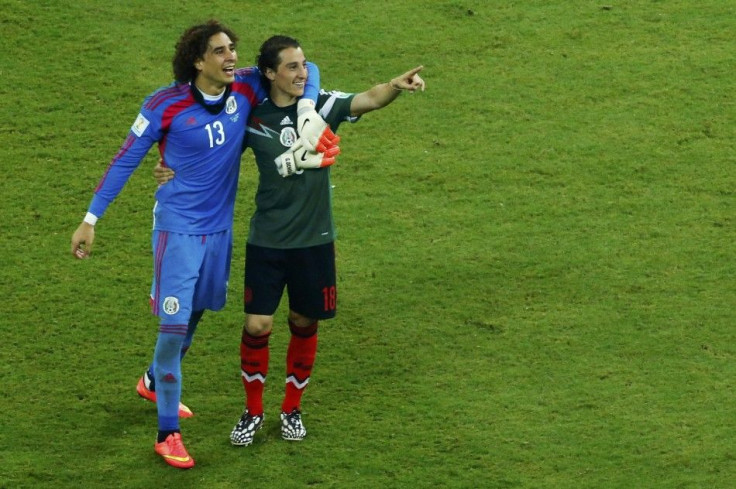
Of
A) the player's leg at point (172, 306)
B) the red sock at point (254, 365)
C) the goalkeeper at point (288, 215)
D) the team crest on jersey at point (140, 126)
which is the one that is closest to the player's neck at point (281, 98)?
the goalkeeper at point (288, 215)

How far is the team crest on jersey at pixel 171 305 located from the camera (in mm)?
6996

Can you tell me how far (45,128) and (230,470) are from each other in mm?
3933

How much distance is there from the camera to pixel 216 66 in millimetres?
6852

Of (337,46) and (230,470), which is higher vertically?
(337,46)

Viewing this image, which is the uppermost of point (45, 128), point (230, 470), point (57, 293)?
point (45, 128)

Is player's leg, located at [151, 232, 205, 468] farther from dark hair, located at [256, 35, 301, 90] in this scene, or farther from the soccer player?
dark hair, located at [256, 35, 301, 90]

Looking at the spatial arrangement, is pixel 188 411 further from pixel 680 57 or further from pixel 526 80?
pixel 680 57

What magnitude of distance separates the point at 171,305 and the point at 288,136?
39.4 inches

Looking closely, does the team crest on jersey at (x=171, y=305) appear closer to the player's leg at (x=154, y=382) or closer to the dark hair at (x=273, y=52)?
the player's leg at (x=154, y=382)

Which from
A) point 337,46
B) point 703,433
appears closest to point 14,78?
point 337,46

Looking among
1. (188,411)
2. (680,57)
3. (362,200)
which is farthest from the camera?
(680,57)

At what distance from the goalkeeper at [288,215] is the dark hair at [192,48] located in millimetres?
286

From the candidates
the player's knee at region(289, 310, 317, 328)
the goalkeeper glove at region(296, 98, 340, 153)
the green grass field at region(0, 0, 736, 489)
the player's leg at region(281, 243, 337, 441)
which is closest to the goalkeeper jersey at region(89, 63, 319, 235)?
the goalkeeper glove at region(296, 98, 340, 153)

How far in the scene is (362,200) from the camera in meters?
9.53
